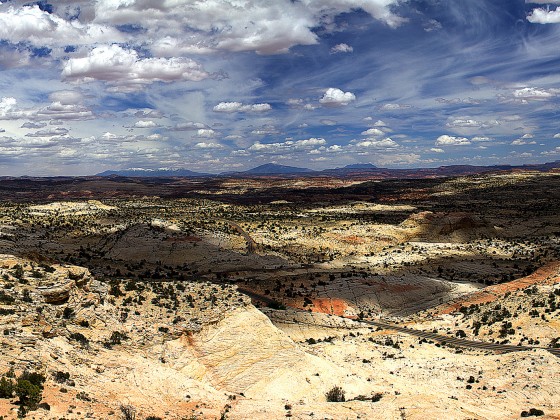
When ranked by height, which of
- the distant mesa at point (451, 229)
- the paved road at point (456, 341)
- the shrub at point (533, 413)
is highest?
the distant mesa at point (451, 229)

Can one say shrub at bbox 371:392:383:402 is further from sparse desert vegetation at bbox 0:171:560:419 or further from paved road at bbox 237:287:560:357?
paved road at bbox 237:287:560:357

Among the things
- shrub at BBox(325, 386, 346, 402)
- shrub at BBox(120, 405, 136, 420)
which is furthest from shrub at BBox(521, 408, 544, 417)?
shrub at BBox(120, 405, 136, 420)

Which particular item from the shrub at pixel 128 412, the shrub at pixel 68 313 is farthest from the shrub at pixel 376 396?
the shrub at pixel 68 313

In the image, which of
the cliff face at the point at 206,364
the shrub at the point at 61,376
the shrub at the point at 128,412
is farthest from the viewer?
the cliff face at the point at 206,364

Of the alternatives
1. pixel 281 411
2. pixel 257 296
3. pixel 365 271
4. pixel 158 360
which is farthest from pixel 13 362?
pixel 365 271

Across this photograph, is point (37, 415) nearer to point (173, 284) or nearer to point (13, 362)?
point (13, 362)

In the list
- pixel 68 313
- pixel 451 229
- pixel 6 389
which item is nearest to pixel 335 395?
pixel 68 313

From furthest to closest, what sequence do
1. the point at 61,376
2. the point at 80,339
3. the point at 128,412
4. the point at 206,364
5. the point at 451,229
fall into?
1. the point at 451,229
2. the point at 206,364
3. the point at 80,339
4. the point at 61,376
5. the point at 128,412

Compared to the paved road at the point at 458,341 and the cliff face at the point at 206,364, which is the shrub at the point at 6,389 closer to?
the cliff face at the point at 206,364

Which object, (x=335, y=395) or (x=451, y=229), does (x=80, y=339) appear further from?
(x=451, y=229)
